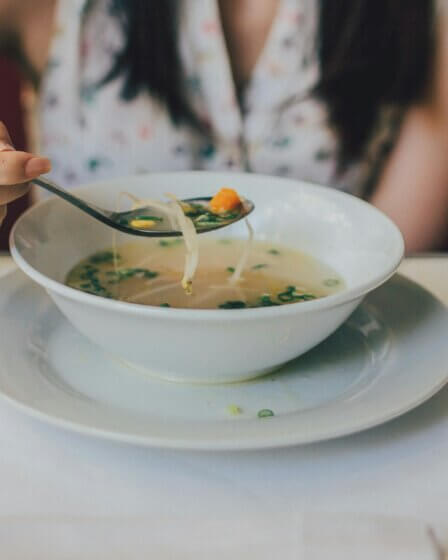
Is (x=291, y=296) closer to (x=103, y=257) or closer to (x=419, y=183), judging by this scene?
(x=103, y=257)

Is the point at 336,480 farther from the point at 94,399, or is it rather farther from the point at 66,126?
the point at 66,126

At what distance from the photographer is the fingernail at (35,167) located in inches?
30.5

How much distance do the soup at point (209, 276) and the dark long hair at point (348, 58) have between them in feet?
2.50

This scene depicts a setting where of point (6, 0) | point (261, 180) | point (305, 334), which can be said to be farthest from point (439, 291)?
point (6, 0)

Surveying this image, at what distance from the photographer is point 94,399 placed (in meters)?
0.75

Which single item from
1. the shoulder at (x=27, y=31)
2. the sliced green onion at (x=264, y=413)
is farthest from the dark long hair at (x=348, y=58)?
the sliced green onion at (x=264, y=413)

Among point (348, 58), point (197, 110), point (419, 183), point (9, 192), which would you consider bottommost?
point (419, 183)

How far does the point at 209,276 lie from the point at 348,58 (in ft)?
3.34

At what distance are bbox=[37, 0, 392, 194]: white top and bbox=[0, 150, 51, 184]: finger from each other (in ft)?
3.37

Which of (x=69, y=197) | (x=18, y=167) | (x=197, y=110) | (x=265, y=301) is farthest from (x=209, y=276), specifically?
(x=197, y=110)

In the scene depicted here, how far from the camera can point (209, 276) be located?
3.25 ft

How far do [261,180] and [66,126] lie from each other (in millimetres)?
862

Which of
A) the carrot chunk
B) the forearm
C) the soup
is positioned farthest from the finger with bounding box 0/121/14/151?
the forearm

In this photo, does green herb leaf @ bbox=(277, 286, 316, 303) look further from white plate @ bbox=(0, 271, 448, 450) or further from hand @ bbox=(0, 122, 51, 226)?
hand @ bbox=(0, 122, 51, 226)
